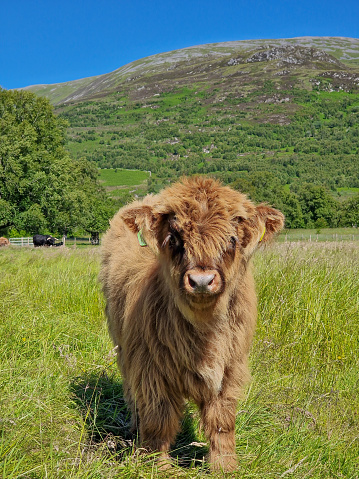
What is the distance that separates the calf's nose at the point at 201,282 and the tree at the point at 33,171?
31.6 metres

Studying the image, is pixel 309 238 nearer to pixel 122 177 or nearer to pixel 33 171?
pixel 33 171

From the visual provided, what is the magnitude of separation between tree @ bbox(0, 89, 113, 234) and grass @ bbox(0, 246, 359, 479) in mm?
27093

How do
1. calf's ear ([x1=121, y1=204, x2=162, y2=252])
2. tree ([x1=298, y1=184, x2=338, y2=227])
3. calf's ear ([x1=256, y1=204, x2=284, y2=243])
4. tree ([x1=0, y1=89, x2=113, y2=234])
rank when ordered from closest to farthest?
1. calf's ear ([x1=121, y1=204, x2=162, y2=252])
2. calf's ear ([x1=256, y1=204, x2=284, y2=243])
3. tree ([x1=0, y1=89, x2=113, y2=234])
4. tree ([x1=298, y1=184, x2=338, y2=227])

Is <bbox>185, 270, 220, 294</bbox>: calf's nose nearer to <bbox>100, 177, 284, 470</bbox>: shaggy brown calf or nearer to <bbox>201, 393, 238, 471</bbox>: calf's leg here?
<bbox>100, 177, 284, 470</bbox>: shaggy brown calf

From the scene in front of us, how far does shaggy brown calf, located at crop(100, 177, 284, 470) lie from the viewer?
2.80 m

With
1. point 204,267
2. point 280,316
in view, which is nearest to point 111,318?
point 204,267

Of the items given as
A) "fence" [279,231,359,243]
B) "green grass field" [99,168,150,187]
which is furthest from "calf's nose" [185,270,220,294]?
"green grass field" [99,168,150,187]

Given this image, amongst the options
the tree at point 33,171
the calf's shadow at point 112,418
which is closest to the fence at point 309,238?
the calf's shadow at point 112,418

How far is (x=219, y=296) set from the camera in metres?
2.77

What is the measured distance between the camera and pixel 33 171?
33.0m

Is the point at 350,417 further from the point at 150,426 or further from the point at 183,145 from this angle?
the point at 183,145

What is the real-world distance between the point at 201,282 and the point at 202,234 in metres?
0.36

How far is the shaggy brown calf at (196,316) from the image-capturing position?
2801 mm

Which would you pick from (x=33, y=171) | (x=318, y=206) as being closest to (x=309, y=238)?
(x=33, y=171)
